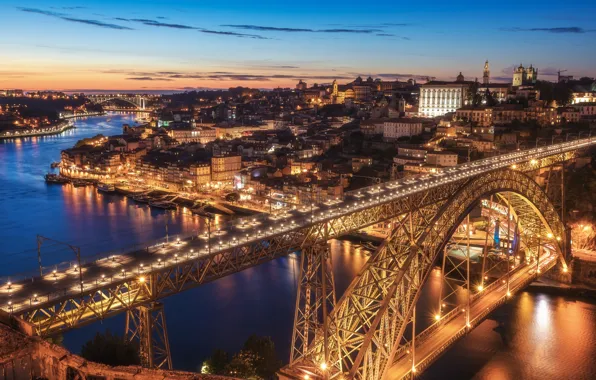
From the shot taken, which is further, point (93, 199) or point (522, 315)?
point (93, 199)

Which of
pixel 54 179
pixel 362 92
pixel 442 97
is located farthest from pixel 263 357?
pixel 362 92

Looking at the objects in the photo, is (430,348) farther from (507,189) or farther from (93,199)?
(93,199)

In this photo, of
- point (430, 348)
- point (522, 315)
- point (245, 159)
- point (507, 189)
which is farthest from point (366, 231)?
point (245, 159)

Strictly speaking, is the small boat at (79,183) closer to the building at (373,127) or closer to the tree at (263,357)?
the building at (373,127)

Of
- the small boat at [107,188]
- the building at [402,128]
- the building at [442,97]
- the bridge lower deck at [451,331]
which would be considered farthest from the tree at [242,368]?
the building at [442,97]

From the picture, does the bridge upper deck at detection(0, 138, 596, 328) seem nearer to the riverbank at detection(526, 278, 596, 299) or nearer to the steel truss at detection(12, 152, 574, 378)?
the steel truss at detection(12, 152, 574, 378)

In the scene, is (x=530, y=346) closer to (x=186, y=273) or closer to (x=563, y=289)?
(x=563, y=289)
